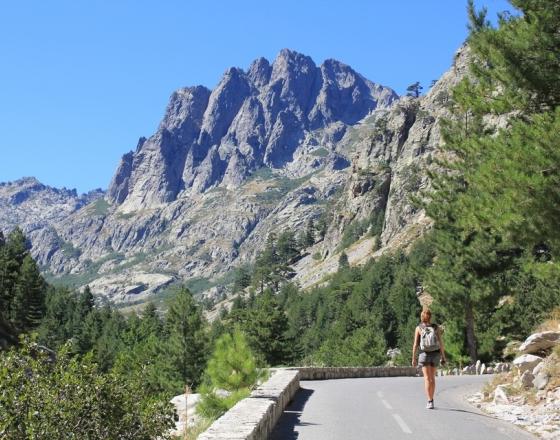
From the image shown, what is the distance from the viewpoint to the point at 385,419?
474 inches

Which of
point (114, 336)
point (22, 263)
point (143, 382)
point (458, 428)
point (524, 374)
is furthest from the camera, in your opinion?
point (114, 336)

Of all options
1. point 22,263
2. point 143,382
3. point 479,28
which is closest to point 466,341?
point 479,28

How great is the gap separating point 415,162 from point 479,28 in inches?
6518

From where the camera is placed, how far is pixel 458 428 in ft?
35.7

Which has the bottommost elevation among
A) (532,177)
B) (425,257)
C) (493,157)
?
(532,177)

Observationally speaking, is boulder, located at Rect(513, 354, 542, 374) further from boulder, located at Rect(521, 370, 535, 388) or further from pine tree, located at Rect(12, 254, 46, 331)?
pine tree, located at Rect(12, 254, 46, 331)

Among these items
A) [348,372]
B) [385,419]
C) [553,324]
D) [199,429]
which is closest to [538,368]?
[553,324]

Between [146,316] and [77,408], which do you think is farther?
[146,316]

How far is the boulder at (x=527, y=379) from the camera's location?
595 inches

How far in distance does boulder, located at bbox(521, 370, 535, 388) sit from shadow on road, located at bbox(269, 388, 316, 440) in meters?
5.69

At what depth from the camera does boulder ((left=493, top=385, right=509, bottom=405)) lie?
14.9 m

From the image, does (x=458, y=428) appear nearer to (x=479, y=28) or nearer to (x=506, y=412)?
(x=506, y=412)

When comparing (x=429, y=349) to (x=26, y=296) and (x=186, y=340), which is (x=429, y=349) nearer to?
(x=186, y=340)

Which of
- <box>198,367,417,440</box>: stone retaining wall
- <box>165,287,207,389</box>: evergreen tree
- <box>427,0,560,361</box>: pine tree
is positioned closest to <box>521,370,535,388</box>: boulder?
<box>427,0,560,361</box>: pine tree
